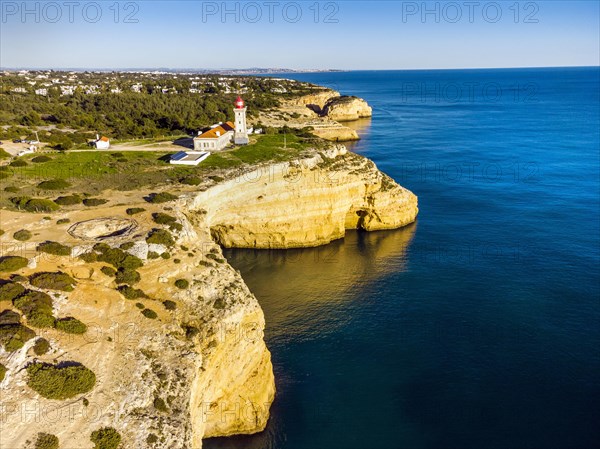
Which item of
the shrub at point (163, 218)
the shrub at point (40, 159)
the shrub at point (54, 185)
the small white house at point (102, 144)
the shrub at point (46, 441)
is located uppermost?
the small white house at point (102, 144)

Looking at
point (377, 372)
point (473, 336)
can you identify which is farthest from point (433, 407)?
point (473, 336)

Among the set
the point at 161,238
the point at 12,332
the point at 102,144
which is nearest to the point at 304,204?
the point at 161,238

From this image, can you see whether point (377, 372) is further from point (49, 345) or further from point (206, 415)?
point (49, 345)

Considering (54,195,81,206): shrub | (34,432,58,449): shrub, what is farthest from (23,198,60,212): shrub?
(34,432,58,449): shrub

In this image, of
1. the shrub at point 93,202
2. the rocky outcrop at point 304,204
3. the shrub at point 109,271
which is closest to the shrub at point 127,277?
the shrub at point 109,271

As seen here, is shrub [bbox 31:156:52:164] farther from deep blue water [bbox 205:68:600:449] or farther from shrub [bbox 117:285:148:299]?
shrub [bbox 117:285:148:299]

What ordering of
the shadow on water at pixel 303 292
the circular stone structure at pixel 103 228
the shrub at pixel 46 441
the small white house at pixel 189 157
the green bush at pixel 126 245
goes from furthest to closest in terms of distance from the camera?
the small white house at pixel 189 157 < the circular stone structure at pixel 103 228 < the green bush at pixel 126 245 < the shadow on water at pixel 303 292 < the shrub at pixel 46 441

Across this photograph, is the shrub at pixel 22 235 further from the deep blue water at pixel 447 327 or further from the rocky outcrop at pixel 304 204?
the deep blue water at pixel 447 327
